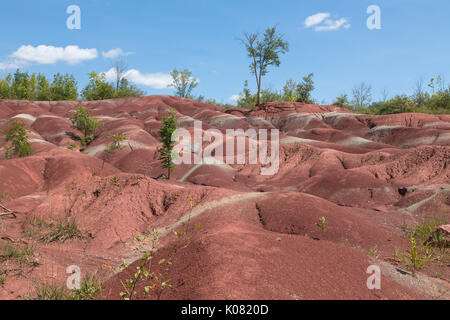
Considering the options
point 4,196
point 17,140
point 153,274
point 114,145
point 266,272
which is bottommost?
point 4,196

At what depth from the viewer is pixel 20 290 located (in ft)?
13.7

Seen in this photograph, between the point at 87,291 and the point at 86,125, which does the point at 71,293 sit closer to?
the point at 87,291

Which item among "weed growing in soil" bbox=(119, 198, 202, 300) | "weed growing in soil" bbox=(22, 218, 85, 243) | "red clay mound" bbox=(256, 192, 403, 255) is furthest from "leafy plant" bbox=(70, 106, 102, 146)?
"weed growing in soil" bbox=(119, 198, 202, 300)

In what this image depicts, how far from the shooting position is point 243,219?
7184 mm

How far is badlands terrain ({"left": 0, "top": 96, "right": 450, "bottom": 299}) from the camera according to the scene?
3.71 m

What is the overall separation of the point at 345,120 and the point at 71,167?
24508 millimetres

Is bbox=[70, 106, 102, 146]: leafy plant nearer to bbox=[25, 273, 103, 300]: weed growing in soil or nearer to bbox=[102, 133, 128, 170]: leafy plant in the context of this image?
bbox=[102, 133, 128, 170]: leafy plant

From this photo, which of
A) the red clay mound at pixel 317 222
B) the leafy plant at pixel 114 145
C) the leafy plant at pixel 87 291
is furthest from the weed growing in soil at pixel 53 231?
the leafy plant at pixel 114 145

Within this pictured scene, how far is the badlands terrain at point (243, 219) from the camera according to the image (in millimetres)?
3705

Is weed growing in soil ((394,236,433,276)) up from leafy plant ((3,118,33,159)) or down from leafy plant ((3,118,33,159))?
down

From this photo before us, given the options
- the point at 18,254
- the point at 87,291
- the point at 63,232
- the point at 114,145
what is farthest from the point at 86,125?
the point at 87,291
